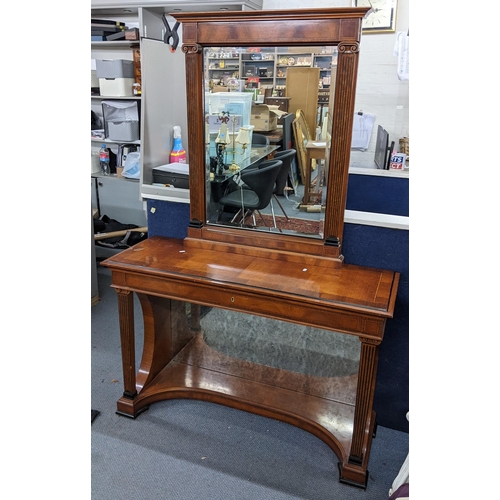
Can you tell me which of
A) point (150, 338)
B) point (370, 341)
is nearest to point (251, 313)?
point (370, 341)

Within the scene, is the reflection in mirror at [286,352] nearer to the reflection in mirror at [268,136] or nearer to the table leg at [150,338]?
the table leg at [150,338]

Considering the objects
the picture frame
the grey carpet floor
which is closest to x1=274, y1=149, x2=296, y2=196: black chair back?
the grey carpet floor

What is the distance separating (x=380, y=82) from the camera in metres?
3.33

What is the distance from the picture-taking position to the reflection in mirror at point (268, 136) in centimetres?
163

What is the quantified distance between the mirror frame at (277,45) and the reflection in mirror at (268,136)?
0.08 ft

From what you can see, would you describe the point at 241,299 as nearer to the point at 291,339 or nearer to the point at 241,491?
the point at 291,339

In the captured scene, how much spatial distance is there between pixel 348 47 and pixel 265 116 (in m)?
0.38

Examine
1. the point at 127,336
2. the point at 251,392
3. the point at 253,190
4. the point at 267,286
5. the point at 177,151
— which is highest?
the point at 177,151

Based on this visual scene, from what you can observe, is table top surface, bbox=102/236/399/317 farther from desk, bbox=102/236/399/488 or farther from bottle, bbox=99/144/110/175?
bottle, bbox=99/144/110/175

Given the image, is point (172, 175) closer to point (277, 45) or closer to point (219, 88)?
point (219, 88)

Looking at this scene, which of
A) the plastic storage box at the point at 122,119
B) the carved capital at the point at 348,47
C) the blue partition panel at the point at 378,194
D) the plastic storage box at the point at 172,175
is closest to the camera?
the carved capital at the point at 348,47

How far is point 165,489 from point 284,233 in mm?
1106

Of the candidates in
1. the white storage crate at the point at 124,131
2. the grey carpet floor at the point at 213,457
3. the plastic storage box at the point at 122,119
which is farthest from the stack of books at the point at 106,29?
the grey carpet floor at the point at 213,457
